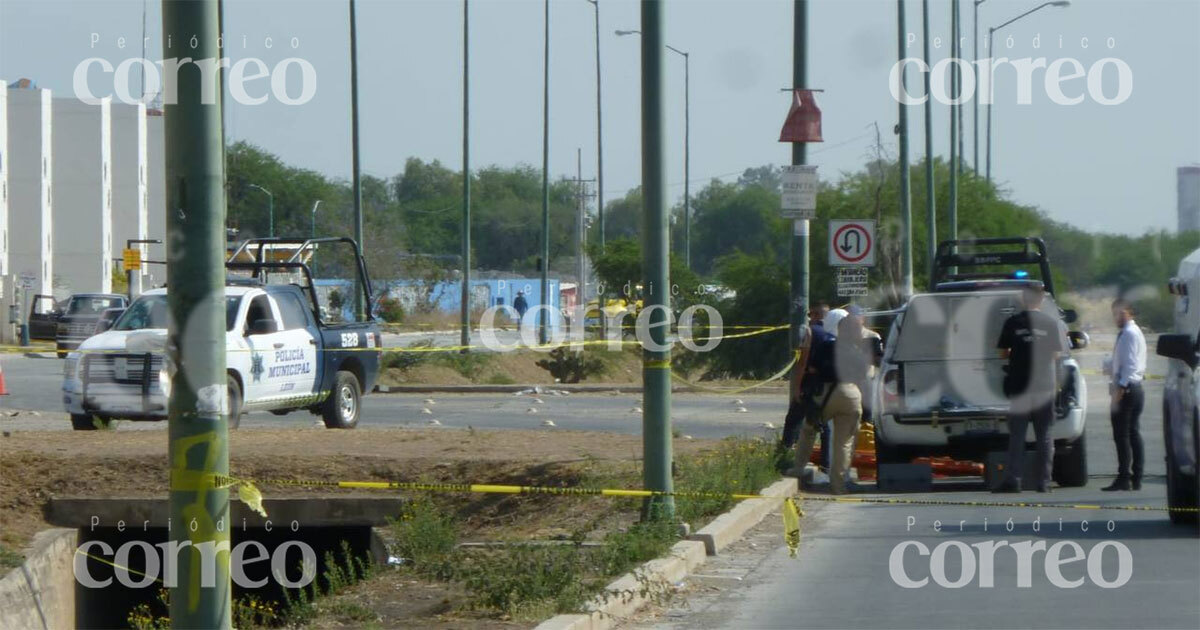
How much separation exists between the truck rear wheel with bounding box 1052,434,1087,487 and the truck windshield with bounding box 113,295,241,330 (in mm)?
9686

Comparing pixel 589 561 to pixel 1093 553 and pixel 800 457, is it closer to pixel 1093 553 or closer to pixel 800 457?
pixel 1093 553

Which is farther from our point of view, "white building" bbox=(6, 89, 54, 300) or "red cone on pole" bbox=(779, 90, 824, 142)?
"white building" bbox=(6, 89, 54, 300)

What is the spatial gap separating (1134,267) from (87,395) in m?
15.5

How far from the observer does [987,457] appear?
1437cm

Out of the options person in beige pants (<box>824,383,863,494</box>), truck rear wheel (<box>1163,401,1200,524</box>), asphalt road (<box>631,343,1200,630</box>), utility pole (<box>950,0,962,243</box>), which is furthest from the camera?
utility pole (<box>950,0,962,243</box>)

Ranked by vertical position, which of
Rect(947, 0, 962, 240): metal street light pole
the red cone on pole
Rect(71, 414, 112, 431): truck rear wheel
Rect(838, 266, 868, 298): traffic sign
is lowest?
Rect(71, 414, 112, 431): truck rear wheel

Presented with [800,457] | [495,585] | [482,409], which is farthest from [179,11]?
[482,409]

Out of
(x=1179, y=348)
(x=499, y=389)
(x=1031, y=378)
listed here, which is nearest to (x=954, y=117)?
(x=499, y=389)

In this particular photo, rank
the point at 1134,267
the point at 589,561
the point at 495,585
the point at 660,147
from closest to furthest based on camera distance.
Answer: the point at 495,585 < the point at 589,561 < the point at 660,147 < the point at 1134,267

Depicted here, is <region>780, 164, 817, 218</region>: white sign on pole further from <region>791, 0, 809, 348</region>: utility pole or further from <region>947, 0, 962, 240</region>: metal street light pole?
<region>947, 0, 962, 240</region>: metal street light pole

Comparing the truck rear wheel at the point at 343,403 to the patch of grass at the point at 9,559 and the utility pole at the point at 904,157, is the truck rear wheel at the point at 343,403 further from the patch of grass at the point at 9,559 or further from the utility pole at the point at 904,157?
the utility pole at the point at 904,157

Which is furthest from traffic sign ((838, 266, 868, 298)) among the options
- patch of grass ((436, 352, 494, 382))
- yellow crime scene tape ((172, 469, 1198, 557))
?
patch of grass ((436, 352, 494, 382))

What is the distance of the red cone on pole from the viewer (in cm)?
1655

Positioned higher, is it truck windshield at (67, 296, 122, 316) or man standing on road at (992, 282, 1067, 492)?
truck windshield at (67, 296, 122, 316)
